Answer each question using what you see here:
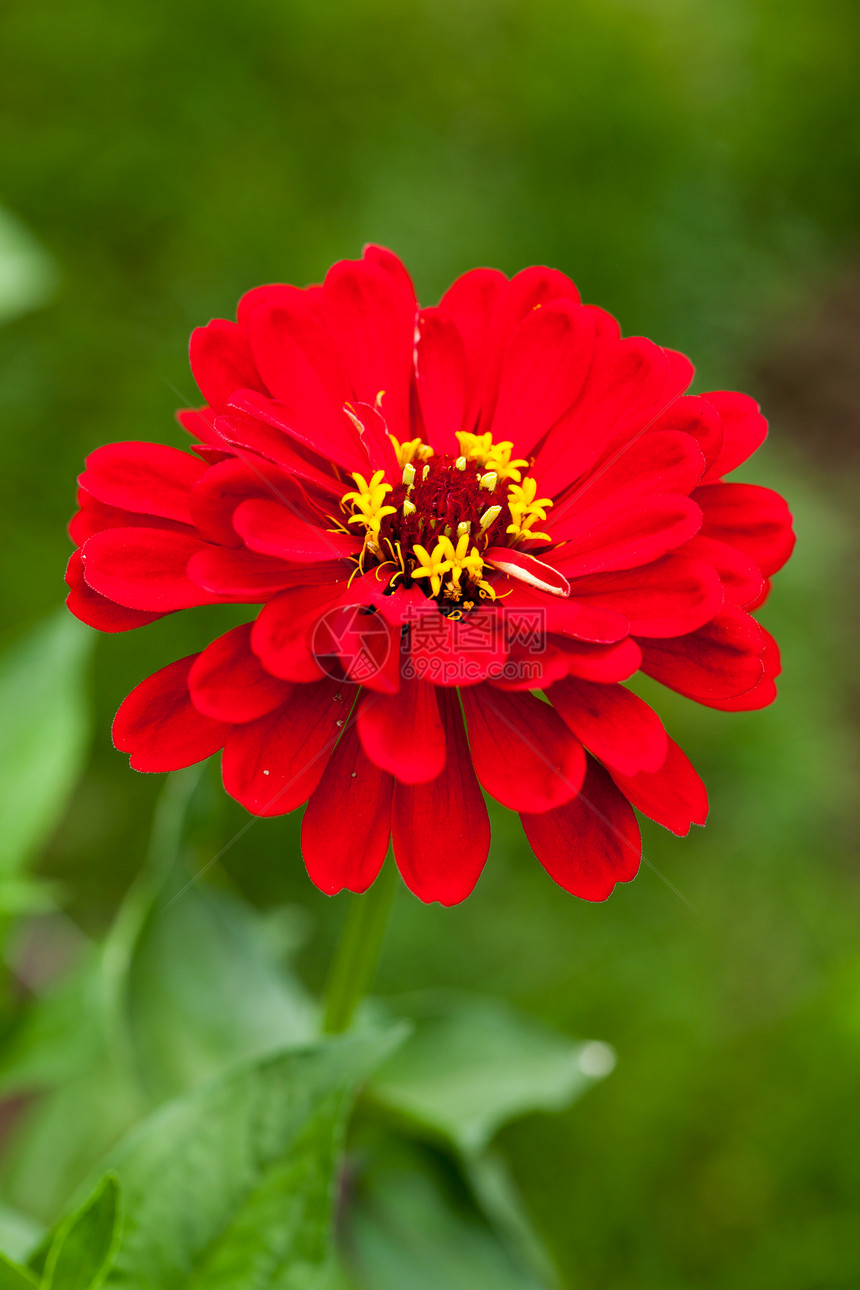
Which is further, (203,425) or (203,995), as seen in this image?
(203,995)

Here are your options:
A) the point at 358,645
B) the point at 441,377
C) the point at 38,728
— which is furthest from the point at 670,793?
the point at 38,728

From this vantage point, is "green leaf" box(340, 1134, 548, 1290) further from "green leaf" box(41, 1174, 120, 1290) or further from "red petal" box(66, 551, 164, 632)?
"red petal" box(66, 551, 164, 632)

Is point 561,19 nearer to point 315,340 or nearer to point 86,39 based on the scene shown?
point 86,39

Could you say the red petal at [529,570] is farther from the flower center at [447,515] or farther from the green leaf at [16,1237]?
the green leaf at [16,1237]

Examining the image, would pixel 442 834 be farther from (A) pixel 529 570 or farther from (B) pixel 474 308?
(B) pixel 474 308

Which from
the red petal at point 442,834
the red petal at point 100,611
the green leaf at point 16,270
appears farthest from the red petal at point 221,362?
the green leaf at point 16,270

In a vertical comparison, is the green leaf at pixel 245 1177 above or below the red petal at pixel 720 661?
below
